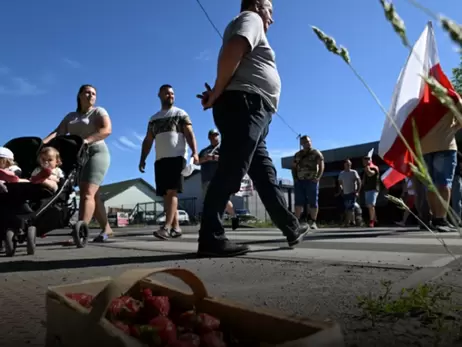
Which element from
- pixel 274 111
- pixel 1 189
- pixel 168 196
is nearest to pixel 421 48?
pixel 274 111

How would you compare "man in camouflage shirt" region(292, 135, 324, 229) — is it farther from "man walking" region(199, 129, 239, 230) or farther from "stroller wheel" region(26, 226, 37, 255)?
"stroller wheel" region(26, 226, 37, 255)

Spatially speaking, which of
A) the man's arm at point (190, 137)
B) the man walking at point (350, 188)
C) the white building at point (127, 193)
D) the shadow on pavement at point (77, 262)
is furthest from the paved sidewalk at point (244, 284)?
the white building at point (127, 193)

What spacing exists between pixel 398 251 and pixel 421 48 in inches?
109

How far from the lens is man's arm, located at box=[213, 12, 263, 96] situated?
3391mm

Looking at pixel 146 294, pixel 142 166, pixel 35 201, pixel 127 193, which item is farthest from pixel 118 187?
pixel 146 294

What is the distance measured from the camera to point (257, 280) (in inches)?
96.3

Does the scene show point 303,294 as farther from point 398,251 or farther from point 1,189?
point 1,189

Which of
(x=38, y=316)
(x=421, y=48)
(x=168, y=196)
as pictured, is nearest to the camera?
(x=38, y=316)

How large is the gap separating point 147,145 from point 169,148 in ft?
2.17

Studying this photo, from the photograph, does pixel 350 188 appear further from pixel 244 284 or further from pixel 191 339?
pixel 191 339

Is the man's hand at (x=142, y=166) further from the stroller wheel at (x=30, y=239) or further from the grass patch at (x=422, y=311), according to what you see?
the grass patch at (x=422, y=311)

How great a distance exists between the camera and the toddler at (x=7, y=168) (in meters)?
4.43

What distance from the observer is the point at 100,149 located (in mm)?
5582

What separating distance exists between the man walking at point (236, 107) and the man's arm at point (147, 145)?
283 centimetres
